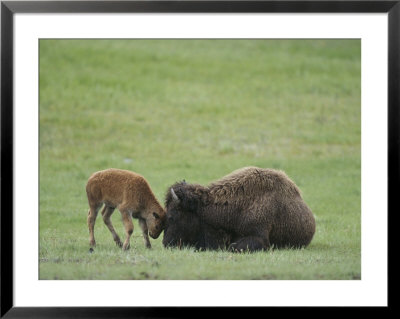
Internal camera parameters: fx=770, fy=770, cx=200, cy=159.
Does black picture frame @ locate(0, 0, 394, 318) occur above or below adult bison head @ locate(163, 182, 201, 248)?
above

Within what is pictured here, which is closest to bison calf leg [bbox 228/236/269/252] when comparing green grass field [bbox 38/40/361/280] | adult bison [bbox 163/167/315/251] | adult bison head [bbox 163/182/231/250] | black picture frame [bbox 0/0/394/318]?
adult bison [bbox 163/167/315/251]

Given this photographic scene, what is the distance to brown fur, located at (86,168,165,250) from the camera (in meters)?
13.2

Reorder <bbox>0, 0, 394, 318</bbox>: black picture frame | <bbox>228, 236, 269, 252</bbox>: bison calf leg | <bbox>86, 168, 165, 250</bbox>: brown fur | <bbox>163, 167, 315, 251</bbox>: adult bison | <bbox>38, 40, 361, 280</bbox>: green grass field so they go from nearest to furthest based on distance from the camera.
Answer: <bbox>0, 0, 394, 318</bbox>: black picture frame < <bbox>228, 236, 269, 252</bbox>: bison calf leg < <bbox>86, 168, 165, 250</bbox>: brown fur < <bbox>163, 167, 315, 251</bbox>: adult bison < <bbox>38, 40, 361, 280</bbox>: green grass field

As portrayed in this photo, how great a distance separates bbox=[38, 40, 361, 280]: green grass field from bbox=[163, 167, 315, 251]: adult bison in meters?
2.05

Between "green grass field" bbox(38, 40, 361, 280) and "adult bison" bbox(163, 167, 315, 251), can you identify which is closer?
"adult bison" bbox(163, 167, 315, 251)

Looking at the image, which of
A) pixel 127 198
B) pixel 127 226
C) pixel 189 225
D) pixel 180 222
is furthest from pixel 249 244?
pixel 127 198

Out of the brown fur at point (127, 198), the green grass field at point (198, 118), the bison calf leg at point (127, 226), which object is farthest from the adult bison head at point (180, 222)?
the green grass field at point (198, 118)

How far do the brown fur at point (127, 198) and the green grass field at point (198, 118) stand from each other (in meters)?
1.93

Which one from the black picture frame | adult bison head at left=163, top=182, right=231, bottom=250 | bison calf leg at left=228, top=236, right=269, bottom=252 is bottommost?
bison calf leg at left=228, top=236, right=269, bottom=252

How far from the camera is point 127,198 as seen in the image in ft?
43.1

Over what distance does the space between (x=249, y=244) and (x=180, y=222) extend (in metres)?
1.27

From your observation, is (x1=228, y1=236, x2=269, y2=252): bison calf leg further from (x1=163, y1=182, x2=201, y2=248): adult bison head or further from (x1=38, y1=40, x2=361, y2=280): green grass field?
(x1=38, y1=40, x2=361, y2=280): green grass field

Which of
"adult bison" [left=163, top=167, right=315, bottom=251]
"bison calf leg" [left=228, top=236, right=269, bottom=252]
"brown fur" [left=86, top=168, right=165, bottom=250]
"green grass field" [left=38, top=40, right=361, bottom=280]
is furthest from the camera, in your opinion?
"green grass field" [left=38, top=40, right=361, bottom=280]

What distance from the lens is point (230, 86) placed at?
3262cm
